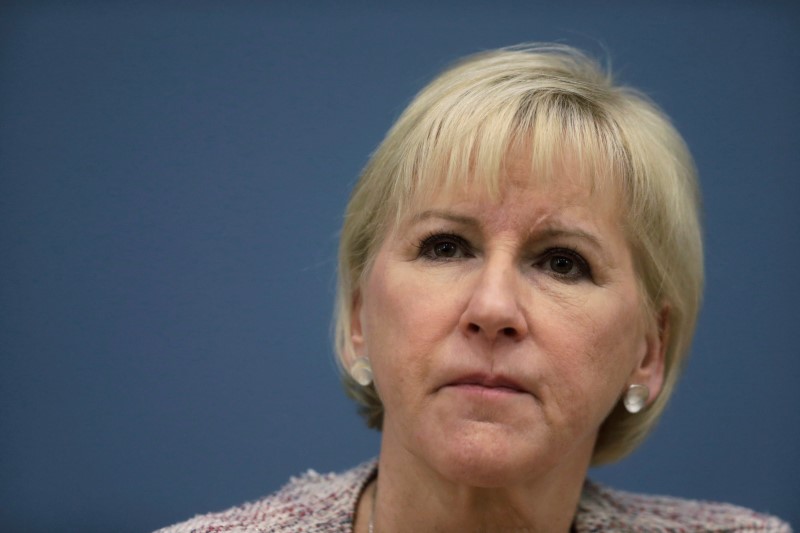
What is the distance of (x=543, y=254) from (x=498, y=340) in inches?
8.0

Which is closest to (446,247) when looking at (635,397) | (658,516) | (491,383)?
(491,383)

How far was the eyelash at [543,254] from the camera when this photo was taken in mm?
1608

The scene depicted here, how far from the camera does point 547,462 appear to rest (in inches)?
62.3

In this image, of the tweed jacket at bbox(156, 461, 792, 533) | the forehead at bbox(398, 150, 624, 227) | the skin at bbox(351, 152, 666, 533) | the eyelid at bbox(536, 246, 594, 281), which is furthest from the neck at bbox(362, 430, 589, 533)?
the forehead at bbox(398, 150, 624, 227)

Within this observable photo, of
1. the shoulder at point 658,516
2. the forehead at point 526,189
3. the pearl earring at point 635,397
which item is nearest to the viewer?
the forehead at point 526,189

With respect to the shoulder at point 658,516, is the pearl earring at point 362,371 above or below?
above

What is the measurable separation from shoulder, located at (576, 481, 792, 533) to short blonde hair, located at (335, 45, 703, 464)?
0.42ft

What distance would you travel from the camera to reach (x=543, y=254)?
161cm

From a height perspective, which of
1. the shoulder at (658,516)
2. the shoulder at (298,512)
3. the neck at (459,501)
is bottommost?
the shoulder at (298,512)

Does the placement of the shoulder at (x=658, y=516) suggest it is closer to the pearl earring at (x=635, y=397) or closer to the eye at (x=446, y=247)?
the pearl earring at (x=635, y=397)

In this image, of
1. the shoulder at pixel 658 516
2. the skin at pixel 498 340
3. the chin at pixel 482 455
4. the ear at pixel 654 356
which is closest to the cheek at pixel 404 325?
the skin at pixel 498 340

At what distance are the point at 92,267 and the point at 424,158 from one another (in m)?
1.10

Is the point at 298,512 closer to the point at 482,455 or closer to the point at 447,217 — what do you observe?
the point at 482,455

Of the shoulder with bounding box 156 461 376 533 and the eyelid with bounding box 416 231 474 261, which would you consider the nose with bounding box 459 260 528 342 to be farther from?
the shoulder with bounding box 156 461 376 533
